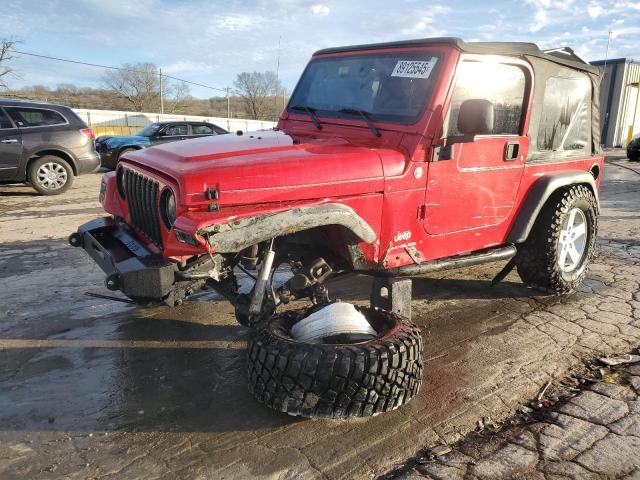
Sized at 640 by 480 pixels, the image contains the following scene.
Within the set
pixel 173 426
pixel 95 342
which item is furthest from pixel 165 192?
pixel 95 342

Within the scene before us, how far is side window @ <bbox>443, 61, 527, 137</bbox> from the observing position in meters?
3.47

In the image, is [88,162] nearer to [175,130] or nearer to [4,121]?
[4,121]

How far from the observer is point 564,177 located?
434cm

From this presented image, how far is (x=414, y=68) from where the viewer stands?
3527 mm

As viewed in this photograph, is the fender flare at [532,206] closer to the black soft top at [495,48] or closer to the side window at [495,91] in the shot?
the side window at [495,91]

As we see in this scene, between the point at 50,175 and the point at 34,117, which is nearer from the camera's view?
the point at 34,117

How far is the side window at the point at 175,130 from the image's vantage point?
1448cm

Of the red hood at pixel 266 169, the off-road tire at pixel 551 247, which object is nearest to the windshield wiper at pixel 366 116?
the red hood at pixel 266 169

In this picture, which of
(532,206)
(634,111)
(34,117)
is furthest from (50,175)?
(634,111)

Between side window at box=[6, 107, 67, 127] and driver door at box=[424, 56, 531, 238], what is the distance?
889 cm

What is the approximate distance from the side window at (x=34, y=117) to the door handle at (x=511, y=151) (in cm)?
902

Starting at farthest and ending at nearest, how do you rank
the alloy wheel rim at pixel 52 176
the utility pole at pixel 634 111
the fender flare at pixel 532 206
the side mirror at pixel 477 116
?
the utility pole at pixel 634 111, the alloy wheel rim at pixel 52 176, the fender flare at pixel 532 206, the side mirror at pixel 477 116

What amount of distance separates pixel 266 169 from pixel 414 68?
146 centimetres

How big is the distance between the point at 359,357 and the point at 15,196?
9431 mm
